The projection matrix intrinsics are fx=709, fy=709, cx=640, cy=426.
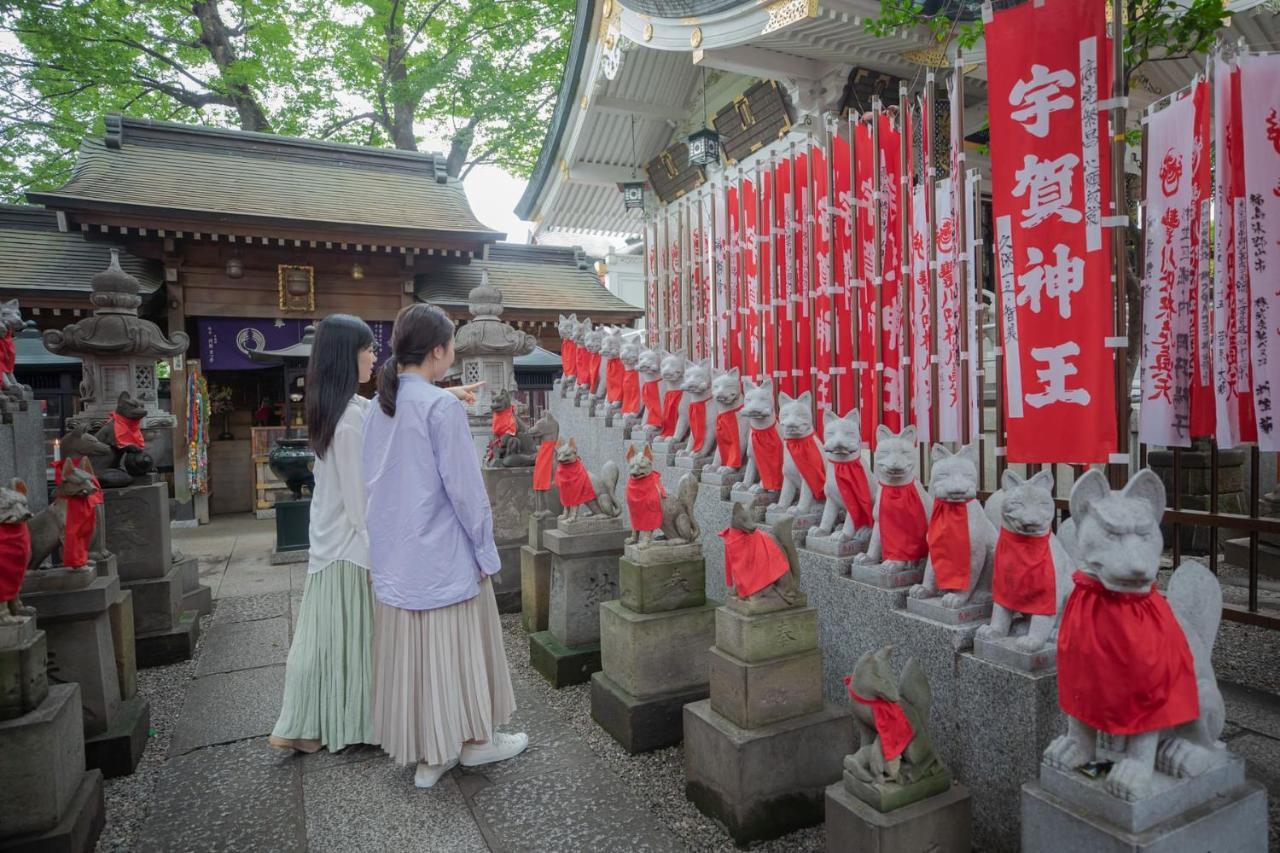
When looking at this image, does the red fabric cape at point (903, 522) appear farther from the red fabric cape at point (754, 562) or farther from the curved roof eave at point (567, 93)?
the curved roof eave at point (567, 93)

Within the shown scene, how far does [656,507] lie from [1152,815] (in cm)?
219

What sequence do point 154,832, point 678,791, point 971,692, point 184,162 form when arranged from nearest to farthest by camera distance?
point 971,692, point 154,832, point 678,791, point 184,162

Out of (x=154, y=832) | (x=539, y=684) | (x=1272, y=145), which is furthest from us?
(x=539, y=684)

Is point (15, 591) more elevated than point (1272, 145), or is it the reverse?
point (1272, 145)

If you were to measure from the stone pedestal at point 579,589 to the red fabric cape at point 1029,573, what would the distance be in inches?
92.1

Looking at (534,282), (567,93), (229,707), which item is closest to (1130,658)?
(229,707)

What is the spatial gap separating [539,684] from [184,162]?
10.8m

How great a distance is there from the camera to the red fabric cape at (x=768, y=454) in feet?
13.7

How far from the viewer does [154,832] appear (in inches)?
111

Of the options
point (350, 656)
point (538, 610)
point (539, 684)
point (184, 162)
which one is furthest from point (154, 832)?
point (184, 162)

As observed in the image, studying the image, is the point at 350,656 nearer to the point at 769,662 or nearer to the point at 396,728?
the point at 396,728

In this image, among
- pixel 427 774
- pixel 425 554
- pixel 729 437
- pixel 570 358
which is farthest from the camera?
pixel 570 358

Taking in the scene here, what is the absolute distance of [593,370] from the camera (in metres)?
7.29

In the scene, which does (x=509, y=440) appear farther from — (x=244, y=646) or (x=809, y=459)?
(x=809, y=459)
